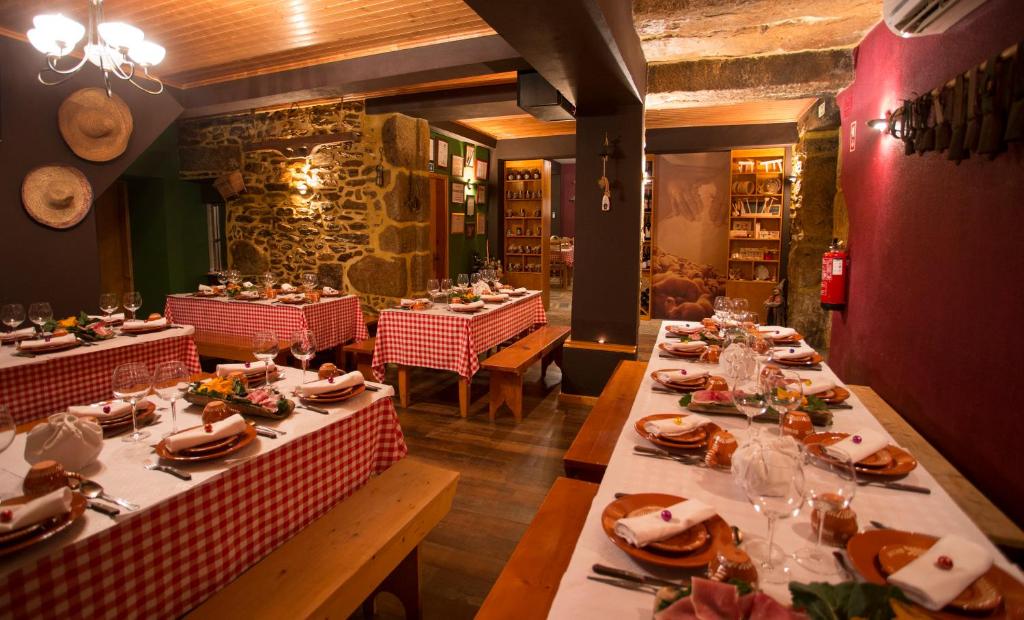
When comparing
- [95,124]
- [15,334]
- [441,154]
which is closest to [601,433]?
[15,334]

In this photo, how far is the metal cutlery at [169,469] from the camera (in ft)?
4.94

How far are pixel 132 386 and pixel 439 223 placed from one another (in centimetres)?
706

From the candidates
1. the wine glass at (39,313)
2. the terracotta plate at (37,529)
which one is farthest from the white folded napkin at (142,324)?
the terracotta plate at (37,529)

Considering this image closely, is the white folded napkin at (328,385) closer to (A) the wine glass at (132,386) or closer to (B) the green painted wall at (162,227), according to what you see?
(A) the wine glass at (132,386)

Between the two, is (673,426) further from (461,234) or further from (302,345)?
(461,234)

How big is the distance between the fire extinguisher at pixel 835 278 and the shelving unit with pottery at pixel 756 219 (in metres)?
3.98

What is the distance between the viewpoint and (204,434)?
1.62 m

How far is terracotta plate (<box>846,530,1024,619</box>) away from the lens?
0.95 m

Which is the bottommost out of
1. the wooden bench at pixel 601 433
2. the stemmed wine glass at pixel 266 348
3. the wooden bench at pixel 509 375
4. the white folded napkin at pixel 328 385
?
the wooden bench at pixel 509 375

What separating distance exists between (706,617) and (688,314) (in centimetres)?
833

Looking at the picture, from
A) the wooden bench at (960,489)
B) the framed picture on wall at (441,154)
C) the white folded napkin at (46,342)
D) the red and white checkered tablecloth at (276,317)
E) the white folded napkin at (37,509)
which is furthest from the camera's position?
the framed picture on wall at (441,154)

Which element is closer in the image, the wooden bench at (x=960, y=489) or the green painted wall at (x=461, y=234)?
the wooden bench at (x=960, y=489)

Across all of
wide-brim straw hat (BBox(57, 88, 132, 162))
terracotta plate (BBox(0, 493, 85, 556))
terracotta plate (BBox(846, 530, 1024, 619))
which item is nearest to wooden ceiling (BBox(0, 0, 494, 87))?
wide-brim straw hat (BBox(57, 88, 132, 162))

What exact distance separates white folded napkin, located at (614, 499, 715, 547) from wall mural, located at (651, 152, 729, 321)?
7.56m
